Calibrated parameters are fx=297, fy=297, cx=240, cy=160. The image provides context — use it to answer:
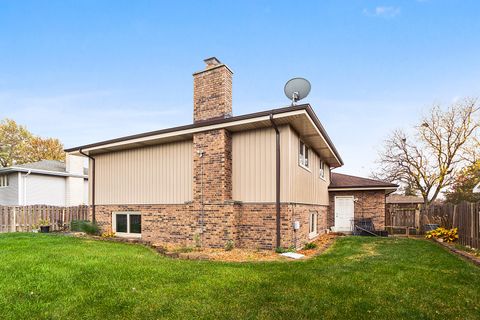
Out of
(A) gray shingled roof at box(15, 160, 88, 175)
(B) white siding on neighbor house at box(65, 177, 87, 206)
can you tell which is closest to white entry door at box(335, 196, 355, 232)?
(B) white siding on neighbor house at box(65, 177, 87, 206)

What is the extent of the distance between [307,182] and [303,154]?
1122mm

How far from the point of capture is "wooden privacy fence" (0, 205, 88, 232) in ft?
49.5

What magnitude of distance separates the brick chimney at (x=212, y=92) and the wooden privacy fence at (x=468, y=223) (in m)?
8.27

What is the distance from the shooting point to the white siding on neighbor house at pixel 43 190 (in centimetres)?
2025

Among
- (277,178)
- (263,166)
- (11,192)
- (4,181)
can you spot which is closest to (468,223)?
(277,178)

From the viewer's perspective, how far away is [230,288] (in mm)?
4941

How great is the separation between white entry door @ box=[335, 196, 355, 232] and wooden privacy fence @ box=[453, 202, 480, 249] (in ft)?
18.6

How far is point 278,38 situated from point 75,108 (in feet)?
46.6

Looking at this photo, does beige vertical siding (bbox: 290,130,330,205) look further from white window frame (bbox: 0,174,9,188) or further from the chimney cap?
white window frame (bbox: 0,174,9,188)

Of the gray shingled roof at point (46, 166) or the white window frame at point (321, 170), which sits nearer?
the white window frame at point (321, 170)

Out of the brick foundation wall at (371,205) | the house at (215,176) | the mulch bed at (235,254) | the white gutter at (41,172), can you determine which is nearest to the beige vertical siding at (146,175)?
the house at (215,176)

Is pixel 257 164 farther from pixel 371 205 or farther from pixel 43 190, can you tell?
pixel 43 190

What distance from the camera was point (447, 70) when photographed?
14078 mm

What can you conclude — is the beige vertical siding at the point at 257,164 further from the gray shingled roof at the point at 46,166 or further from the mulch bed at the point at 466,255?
the gray shingled roof at the point at 46,166
